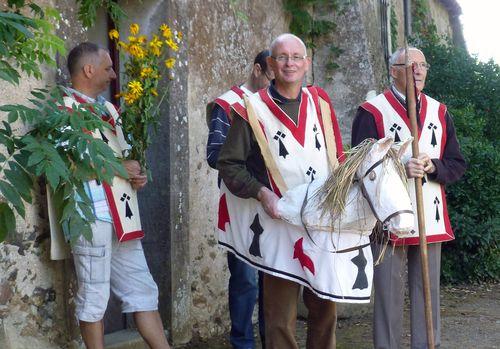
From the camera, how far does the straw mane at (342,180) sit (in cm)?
403

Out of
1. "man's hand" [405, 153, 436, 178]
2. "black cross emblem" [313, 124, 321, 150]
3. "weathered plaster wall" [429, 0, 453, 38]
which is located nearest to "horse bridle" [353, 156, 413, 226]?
"black cross emblem" [313, 124, 321, 150]

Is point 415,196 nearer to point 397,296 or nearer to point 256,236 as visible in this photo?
point 397,296

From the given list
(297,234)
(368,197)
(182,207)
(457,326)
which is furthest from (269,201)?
(457,326)

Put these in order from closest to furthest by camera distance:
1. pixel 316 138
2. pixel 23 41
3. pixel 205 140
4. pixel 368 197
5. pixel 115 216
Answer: pixel 368 197 → pixel 23 41 → pixel 316 138 → pixel 115 216 → pixel 205 140

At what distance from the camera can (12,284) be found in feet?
15.9

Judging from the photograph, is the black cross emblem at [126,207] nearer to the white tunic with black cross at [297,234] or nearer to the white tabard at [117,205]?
the white tabard at [117,205]

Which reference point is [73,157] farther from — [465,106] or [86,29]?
[465,106]

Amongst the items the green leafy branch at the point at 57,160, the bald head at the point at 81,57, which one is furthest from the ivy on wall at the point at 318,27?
the green leafy branch at the point at 57,160

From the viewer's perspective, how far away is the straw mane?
13.2 feet

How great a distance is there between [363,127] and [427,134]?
0.39m

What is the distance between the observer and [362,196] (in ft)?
13.4

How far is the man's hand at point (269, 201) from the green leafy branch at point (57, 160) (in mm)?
838

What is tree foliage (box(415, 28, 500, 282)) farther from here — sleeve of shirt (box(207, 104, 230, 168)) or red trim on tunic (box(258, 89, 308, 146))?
red trim on tunic (box(258, 89, 308, 146))

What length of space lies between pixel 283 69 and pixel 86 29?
153 centimetres
